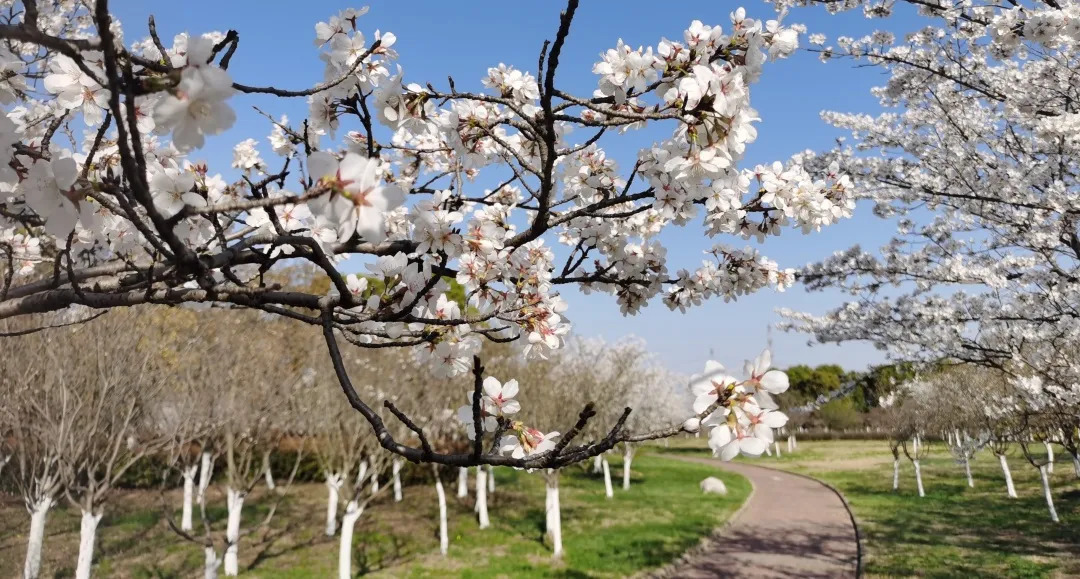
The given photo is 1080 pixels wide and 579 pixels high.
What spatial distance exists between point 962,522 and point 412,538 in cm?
1304

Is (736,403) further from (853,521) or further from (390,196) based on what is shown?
(853,521)

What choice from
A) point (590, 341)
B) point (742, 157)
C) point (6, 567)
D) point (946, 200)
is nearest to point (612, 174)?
point (742, 157)

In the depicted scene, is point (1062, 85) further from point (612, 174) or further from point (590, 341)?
point (590, 341)

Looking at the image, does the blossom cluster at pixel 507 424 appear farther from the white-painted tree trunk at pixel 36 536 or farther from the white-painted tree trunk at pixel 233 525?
the white-painted tree trunk at pixel 233 525

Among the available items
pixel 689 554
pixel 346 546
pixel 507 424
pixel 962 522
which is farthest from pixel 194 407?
pixel 962 522

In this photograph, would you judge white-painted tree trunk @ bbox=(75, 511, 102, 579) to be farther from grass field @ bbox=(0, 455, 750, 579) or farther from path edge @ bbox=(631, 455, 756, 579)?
path edge @ bbox=(631, 455, 756, 579)

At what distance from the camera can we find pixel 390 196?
1.11m

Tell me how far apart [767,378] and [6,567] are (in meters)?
15.1

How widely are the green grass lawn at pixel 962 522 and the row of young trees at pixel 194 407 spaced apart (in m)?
6.81

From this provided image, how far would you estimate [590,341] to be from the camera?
3172 centimetres

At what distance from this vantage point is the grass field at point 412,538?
457 inches

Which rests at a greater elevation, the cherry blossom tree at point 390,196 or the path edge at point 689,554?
the cherry blossom tree at point 390,196

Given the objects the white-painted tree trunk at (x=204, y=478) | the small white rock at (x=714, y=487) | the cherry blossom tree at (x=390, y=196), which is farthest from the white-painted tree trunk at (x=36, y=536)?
the small white rock at (x=714, y=487)

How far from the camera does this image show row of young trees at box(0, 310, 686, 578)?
8.41 metres
